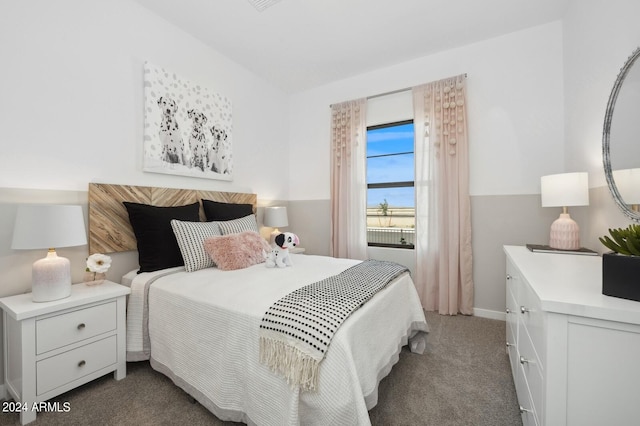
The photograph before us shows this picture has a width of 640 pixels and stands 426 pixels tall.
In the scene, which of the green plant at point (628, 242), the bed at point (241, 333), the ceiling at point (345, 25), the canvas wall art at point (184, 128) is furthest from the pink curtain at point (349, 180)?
the green plant at point (628, 242)

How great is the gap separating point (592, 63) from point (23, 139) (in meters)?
3.81

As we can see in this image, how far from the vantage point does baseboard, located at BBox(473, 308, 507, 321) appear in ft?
8.68

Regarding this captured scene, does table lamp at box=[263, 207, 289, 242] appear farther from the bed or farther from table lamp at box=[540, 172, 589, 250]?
table lamp at box=[540, 172, 589, 250]

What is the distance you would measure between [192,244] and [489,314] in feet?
9.48

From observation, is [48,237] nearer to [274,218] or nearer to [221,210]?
[221,210]

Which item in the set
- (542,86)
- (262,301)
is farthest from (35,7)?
(542,86)

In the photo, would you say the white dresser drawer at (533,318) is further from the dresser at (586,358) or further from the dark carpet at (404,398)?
the dark carpet at (404,398)

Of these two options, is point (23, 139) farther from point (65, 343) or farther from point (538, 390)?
point (538, 390)

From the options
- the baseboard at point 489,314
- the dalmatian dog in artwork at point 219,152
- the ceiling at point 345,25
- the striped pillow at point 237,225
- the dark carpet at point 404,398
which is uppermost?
the ceiling at point 345,25

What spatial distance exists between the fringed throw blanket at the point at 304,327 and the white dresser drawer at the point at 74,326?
3.76 ft

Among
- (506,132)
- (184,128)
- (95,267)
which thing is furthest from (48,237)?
(506,132)

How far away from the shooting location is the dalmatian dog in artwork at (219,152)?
2.78 m

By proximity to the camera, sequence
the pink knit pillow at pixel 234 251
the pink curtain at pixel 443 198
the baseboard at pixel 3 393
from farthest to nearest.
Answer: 1. the pink curtain at pixel 443 198
2. the pink knit pillow at pixel 234 251
3. the baseboard at pixel 3 393

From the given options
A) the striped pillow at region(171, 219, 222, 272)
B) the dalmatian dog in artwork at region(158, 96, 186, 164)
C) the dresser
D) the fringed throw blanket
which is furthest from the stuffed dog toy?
the dresser
